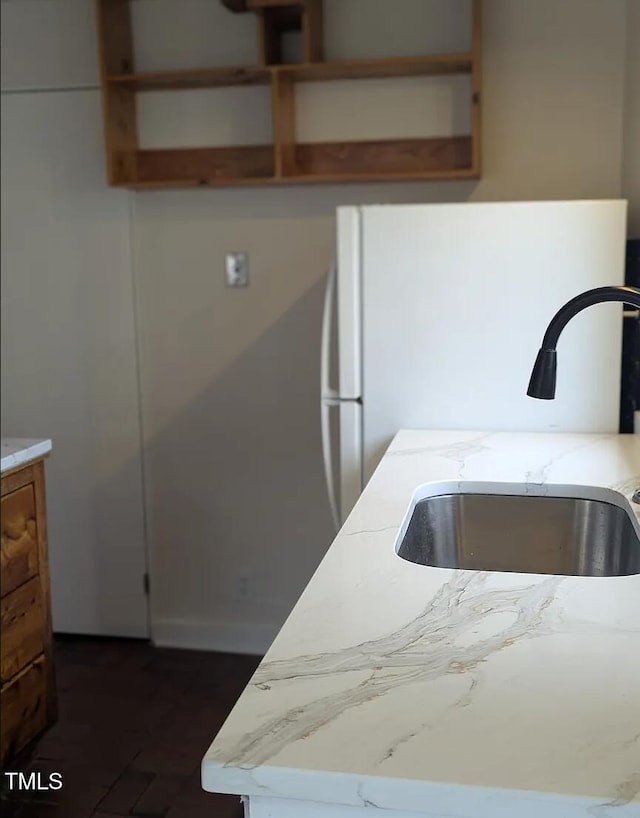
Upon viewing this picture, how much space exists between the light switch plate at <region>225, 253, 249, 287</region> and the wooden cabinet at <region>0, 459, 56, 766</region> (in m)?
0.97

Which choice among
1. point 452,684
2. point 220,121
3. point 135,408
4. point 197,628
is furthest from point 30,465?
point 452,684

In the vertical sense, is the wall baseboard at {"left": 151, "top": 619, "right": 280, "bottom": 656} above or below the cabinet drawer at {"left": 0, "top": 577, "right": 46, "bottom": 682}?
below

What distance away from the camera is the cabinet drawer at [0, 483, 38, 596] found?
2.27 meters

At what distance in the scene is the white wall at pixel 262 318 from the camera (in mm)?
2787

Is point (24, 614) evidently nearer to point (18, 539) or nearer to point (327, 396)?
point (18, 539)

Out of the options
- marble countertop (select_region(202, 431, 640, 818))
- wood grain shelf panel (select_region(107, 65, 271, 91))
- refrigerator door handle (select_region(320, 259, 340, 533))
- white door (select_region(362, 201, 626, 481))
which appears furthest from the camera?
wood grain shelf panel (select_region(107, 65, 271, 91))

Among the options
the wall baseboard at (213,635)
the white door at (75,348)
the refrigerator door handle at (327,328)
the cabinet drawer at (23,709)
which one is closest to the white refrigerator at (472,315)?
the refrigerator door handle at (327,328)

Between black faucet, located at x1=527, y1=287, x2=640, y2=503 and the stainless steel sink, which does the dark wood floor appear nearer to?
the stainless steel sink

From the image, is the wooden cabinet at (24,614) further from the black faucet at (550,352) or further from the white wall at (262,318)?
the black faucet at (550,352)

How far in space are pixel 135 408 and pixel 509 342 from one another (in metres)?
1.46

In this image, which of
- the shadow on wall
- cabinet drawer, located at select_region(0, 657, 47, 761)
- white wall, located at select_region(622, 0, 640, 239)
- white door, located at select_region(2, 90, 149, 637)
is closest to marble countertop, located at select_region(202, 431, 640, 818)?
cabinet drawer, located at select_region(0, 657, 47, 761)

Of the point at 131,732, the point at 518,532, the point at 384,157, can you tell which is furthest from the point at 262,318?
the point at 518,532

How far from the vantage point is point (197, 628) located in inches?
128

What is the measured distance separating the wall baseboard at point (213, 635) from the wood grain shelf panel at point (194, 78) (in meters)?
1.85
